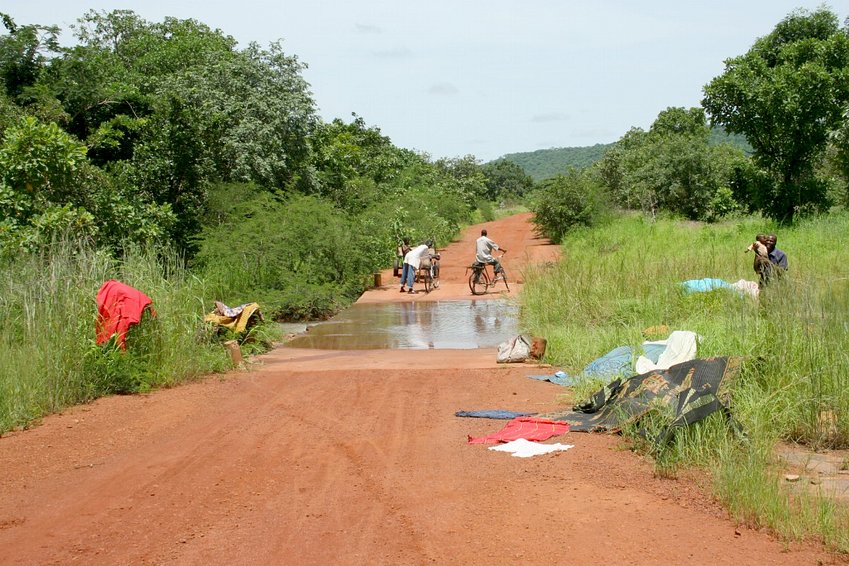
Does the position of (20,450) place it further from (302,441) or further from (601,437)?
(601,437)

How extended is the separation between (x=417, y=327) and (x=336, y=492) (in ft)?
35.4

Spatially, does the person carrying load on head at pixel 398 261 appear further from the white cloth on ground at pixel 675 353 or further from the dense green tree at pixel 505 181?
the dense green tree at pixel 505 181

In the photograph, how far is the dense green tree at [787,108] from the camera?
25.6 meters

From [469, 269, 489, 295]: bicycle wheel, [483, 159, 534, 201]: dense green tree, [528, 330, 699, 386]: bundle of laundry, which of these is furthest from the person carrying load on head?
[483, 159, 534, 201]: dense green tree

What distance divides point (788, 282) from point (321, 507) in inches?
202

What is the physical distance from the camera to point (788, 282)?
836 cm

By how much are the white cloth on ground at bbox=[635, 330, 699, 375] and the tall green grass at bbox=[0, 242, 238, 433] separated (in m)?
5.76

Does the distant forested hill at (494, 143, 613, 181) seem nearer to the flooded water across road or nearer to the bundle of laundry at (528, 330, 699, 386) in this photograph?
the flooded water across road

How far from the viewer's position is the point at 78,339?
9.91 meters

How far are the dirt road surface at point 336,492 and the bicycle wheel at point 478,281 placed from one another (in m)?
12.7

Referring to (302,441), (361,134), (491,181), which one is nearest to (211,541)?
(302,441)

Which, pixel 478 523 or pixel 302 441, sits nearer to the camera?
pixel 478 523

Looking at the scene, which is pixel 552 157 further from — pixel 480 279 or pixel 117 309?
pixel 117 309

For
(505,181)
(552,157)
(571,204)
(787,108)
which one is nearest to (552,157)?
(552,157)
